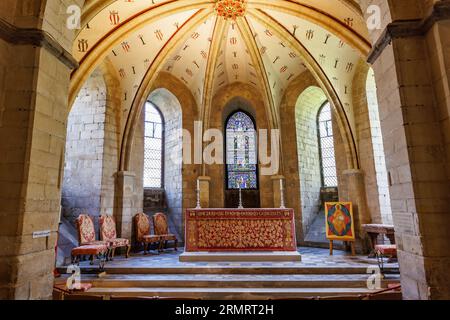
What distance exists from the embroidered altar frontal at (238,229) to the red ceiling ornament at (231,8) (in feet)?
16.0

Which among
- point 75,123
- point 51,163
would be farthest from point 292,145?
point 51,163

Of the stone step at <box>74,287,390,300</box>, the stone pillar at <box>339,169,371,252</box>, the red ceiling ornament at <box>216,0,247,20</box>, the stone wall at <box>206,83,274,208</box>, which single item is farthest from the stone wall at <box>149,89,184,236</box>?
the stone pillar at <box>339,169,371,252</box>

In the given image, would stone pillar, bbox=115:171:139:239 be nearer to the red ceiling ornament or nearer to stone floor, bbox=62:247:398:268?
stone floor, bbox=62:247:398:268

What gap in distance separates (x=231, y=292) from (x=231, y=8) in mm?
6360

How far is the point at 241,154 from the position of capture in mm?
10109

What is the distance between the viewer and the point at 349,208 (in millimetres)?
6996

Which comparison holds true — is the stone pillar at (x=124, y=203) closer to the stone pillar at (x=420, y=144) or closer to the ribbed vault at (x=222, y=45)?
the ribbed vault at (x=222, y=45)

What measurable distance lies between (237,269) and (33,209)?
3.64m

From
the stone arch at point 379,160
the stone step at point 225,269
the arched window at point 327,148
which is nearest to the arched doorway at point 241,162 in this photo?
the arched window at point 327,148

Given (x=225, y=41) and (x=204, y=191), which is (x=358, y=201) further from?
(x=225, y=41)

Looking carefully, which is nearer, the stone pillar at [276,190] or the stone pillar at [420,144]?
the stone pillar at [420,144]

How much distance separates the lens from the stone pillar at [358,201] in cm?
718

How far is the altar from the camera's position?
6391mm

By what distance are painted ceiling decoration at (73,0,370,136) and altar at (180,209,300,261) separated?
3723 millimetres
